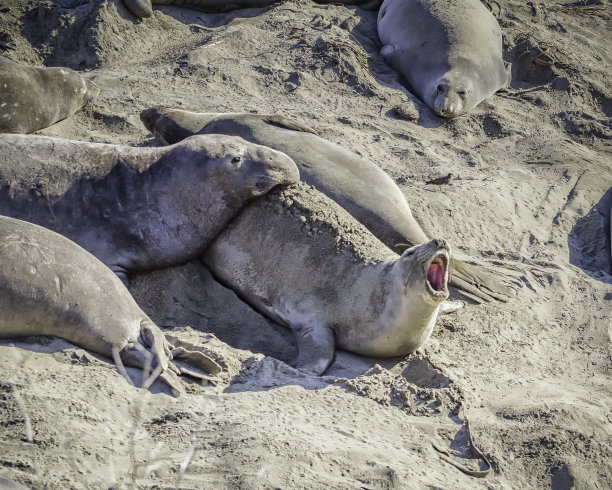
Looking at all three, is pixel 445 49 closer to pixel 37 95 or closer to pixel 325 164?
pixel 325 164

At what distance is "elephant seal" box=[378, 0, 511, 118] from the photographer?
7906 mm

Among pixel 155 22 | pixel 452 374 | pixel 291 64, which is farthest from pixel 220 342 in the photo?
pixel 155 22

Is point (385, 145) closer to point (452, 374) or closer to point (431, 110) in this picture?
point (431, 110)

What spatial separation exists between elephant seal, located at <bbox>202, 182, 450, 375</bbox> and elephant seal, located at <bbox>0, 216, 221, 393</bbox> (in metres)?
0.79

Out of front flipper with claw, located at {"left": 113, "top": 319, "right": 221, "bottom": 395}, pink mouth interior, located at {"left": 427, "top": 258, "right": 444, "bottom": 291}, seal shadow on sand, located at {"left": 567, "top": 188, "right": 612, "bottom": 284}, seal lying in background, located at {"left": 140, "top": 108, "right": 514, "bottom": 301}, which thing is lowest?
seal shadow on sand, located at {"left": 567, "top": 188, "right": 612, "bottom": 284}

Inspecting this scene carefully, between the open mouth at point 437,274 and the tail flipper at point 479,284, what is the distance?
3.26 feet

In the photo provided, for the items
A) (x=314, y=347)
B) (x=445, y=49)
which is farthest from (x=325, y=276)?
(x=445, y=49)

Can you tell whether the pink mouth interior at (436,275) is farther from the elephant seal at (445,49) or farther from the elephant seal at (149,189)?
the elephant seal at (445,49)

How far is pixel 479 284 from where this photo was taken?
504 cm

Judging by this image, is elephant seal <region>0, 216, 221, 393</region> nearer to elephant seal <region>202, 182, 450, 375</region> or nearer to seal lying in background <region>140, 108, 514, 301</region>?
elephant seal <region>202, 182, 450, 375</region>

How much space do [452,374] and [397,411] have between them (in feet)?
1.81

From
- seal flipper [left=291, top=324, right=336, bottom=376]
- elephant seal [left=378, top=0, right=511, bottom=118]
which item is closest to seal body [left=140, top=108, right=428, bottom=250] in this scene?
seal flipper [left=291, top=324, right=336, bottom=376]

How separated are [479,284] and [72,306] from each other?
2.60m

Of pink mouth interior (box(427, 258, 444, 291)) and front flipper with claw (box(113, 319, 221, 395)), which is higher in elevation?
Answer: pink mouth interior (box(427, 258, 444, 291))
